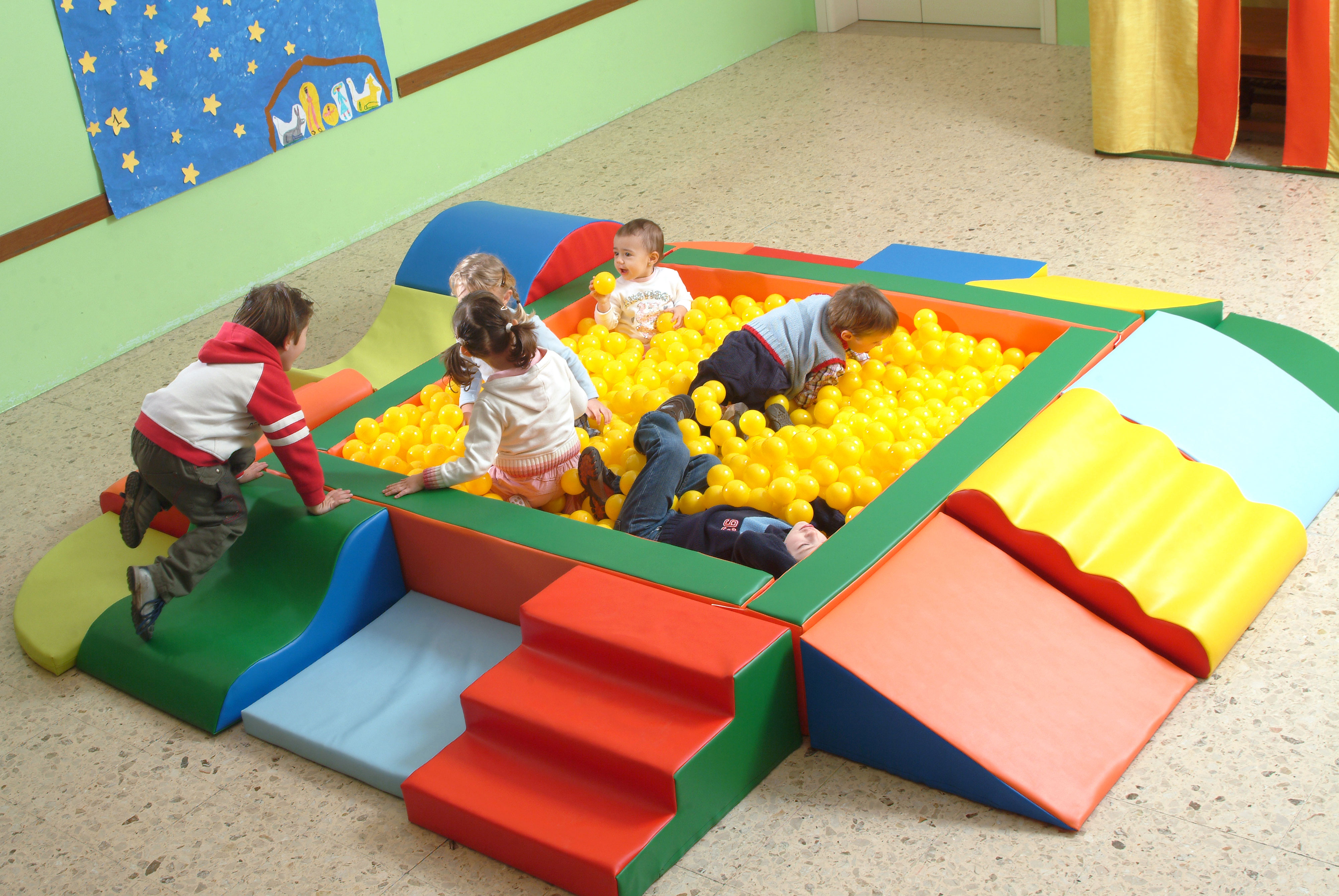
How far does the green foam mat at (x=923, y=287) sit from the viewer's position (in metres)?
2.88

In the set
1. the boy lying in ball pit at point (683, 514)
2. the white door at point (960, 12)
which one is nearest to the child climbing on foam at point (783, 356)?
the boy lying in ball pit at point (683, 514)

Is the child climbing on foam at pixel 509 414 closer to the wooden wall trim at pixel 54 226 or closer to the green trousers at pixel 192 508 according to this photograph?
the green trousers at pixel 192 508

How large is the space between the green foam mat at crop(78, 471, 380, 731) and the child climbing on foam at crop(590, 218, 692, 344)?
1.17 m

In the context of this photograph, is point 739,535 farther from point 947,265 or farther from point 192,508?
point 947,265

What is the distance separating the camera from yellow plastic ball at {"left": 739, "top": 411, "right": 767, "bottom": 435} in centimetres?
284

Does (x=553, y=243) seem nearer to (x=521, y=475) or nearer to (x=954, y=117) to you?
(x=521, y=475)

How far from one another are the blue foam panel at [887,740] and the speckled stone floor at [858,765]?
0.03m

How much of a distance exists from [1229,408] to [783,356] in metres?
1.04

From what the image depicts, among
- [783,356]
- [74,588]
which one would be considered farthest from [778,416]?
[74,588]

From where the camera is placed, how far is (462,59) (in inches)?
204

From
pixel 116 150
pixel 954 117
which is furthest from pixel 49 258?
pixel 954 117

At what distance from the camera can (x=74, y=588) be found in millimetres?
2705

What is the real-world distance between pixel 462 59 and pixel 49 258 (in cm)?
202

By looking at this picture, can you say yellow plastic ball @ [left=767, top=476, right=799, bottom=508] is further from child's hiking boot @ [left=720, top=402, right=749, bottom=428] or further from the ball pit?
child's hiking boot @ [left=720, top=402, right=749, bottom=428]
